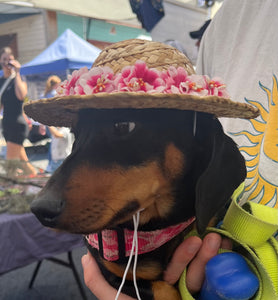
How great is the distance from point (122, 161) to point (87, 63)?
4305mm

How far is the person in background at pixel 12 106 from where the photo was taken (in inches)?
141

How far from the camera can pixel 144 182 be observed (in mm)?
723

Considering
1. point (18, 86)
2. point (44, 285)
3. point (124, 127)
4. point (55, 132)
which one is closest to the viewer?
point (124, 127)

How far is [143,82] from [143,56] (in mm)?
117

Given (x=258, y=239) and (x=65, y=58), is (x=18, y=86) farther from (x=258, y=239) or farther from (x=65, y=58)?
(x=258, y=239)

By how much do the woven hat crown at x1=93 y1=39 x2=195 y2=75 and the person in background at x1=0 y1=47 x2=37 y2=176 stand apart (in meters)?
3.05

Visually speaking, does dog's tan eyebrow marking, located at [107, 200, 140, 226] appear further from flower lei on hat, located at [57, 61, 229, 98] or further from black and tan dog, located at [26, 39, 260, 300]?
flower lei on hat, located at [57, 61, 229, 98]

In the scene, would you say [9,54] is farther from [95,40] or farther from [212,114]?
[95,40]

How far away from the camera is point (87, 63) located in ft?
15.5

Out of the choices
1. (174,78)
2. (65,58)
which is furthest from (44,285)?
(65,58)

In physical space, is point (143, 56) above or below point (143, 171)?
above

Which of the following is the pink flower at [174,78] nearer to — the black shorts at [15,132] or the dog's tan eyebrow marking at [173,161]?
the dog's tan eyebrow marking at [173,161]

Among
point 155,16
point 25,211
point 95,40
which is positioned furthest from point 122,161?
point 95,40

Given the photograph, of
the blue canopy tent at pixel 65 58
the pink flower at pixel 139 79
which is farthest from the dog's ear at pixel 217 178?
the blue canopy tent at pixel 65 58
